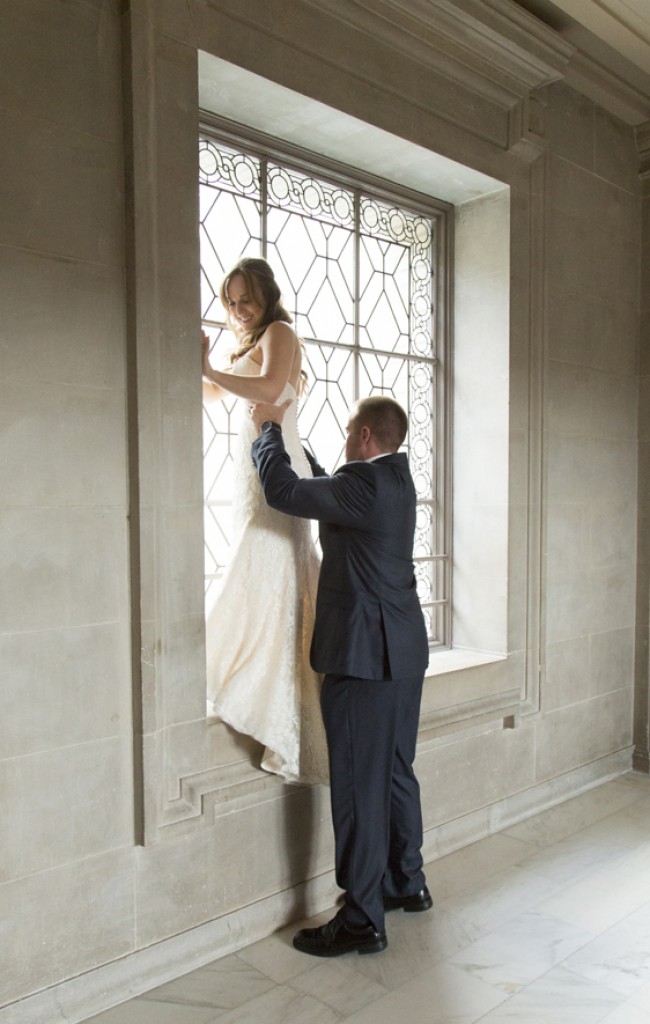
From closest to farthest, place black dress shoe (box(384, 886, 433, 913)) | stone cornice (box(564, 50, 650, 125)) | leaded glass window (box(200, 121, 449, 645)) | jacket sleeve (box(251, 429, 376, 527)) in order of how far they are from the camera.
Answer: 1. jacket sleeve (box(251, 429, 376, 527))
2. black dress shoe (box(384, 886, 433, 913))
3. leaded glass window (box(200, 121, 449, 645))
4. stone cornice (box(564, 50, 650, 125))

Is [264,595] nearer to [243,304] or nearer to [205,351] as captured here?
[205,351]

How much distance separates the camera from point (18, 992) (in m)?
2.39

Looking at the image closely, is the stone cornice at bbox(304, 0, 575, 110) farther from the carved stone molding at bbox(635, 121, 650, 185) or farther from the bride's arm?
the bride's arm

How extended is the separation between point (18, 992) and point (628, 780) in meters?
3.50

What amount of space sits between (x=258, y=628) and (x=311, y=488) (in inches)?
21.0

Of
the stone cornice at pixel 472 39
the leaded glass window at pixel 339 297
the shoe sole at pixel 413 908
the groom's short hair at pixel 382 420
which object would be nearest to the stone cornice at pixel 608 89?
the stone cornice at pixel 472 39

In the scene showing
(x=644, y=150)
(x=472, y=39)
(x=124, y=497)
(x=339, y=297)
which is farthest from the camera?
(x=644, y=150)

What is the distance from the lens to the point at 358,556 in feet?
9.43

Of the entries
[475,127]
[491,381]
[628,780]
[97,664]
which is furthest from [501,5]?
[628,780]

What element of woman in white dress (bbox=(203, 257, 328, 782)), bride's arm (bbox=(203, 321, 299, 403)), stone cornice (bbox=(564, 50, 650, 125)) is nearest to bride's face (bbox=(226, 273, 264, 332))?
woman in white dress (bbox=(203, 257, 328, 782))

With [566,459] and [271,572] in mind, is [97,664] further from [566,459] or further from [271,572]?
[566,459]

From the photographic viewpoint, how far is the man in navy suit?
2.81 meters

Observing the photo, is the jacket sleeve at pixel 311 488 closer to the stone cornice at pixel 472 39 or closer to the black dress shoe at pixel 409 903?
the black dress shoe at pixel 409 903

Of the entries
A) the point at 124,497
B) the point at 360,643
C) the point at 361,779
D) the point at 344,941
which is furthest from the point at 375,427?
the point at 344,941
